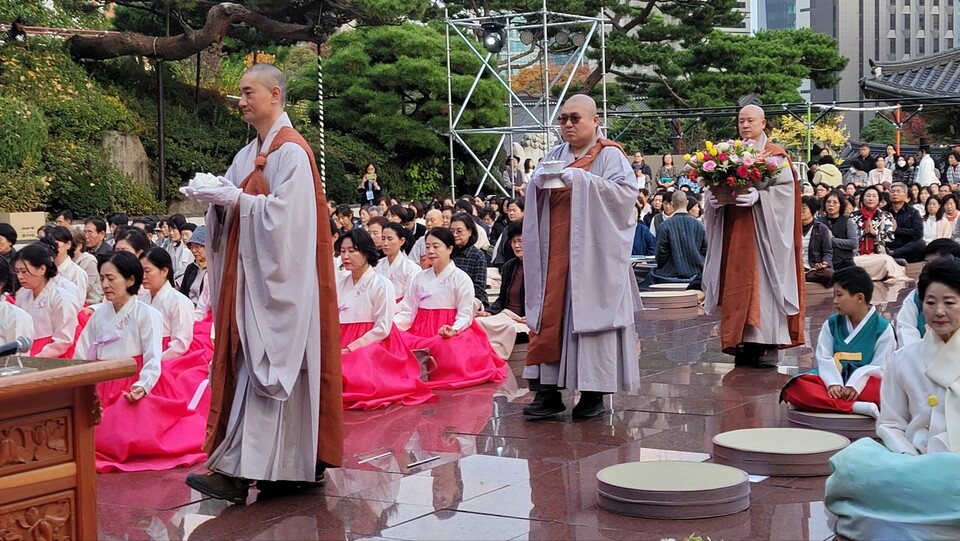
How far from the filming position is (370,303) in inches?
318

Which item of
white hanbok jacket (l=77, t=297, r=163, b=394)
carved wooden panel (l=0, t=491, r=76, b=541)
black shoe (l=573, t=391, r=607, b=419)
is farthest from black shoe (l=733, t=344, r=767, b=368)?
carved wooden panel (l=0, t=491, r=76, b=541)

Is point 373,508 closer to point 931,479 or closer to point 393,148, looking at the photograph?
point 931,479

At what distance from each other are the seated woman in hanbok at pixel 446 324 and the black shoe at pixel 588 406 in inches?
60.1

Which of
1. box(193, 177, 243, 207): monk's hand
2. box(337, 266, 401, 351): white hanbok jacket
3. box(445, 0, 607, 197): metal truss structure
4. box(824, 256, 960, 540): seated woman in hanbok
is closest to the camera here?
box(824, 256, 960, 540): seated woman in hanbok

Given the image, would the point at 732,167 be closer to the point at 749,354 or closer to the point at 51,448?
the point at 749,354

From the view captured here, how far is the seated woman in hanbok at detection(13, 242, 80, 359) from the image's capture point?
7391 millimetres

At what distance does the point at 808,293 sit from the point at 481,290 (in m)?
4.90

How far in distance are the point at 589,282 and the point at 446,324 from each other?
2.18m

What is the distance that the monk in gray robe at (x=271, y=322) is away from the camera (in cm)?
515

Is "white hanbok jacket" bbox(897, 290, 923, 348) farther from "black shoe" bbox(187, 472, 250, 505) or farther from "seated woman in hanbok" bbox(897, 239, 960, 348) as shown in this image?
"black shoe" bbox(187, 472, 250, 505)

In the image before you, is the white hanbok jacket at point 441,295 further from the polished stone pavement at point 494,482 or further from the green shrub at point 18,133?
the green shrub at point 18,133

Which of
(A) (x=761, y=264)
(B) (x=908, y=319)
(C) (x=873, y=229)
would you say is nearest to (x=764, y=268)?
(A) (x=761, y=264)

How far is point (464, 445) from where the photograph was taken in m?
6.42

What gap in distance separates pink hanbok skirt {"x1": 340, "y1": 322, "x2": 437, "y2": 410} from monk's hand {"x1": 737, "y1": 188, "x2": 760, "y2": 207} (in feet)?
8.55
